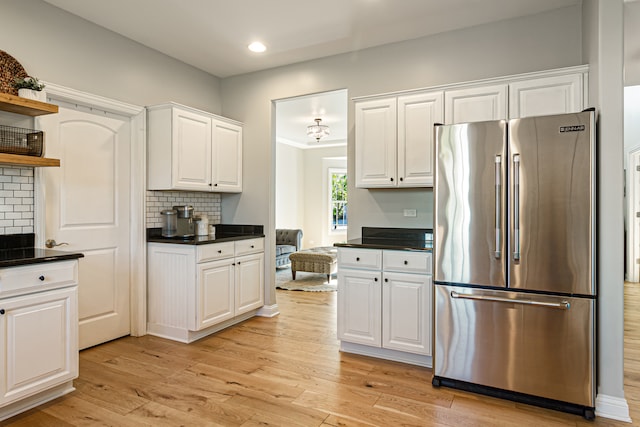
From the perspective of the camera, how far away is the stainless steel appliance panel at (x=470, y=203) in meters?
2.40

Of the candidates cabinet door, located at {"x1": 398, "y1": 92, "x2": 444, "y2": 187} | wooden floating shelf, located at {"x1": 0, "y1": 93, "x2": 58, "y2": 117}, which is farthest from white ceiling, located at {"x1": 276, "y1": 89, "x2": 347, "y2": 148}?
wooden floating shelf, located at {"x1": 0, "y1": 93, "x2": 58, "y2": 117}

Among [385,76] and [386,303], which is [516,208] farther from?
[385,76]

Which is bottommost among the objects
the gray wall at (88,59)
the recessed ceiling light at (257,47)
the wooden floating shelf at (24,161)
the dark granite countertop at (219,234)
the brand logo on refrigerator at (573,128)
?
the dark granite countertop at (219,234)

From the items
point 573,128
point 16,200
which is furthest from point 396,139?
point 16,200

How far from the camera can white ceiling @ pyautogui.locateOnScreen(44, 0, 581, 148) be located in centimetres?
296

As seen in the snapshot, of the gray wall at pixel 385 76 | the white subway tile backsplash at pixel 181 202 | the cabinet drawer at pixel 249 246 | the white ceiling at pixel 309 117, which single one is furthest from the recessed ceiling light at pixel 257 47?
the cabinet drawer at pixel 249 246

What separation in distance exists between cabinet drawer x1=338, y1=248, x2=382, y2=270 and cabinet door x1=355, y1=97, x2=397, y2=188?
635 millimetres

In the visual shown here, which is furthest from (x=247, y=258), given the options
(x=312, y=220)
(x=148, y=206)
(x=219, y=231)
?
(x=312, y=220)

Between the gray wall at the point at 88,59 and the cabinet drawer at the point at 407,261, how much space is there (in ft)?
9.01

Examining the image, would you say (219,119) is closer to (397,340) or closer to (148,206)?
(148,206)

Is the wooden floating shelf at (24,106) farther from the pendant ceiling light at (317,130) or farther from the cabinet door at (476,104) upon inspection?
the pendant ceiling light at (317,130)

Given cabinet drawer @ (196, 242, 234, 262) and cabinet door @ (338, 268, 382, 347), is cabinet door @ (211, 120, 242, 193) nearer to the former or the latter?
cabinet drawer @ (196, 242, 234, 262)

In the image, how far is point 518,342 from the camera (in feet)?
7.70

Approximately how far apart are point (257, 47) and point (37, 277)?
2.72 metres
